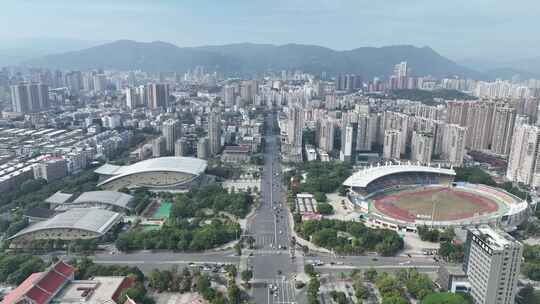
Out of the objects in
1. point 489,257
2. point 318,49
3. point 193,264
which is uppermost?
point 318,49

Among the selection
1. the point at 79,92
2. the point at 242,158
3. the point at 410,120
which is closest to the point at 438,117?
the point at 410,120

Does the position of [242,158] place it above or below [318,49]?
below

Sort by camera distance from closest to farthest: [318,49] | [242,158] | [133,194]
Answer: [133,194] < [242,158] < [318,49]

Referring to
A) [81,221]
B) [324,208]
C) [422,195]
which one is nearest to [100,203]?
[81,221]

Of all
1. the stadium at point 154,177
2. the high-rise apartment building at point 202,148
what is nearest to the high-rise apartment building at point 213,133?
the high-rise apartment building at point 202,148

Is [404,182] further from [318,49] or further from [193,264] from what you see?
[318,49]

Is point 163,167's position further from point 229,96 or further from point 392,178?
A: point 229,96

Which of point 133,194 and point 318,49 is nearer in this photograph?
point 133,194
